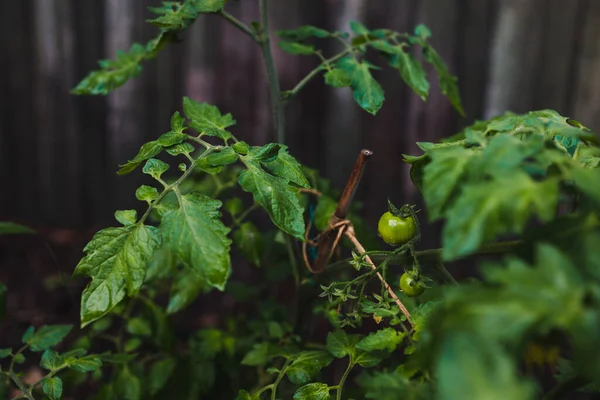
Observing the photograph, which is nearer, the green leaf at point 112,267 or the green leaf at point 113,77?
the green leaf at point 112,267

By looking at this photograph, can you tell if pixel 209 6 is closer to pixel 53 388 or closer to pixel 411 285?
pixel 411 285

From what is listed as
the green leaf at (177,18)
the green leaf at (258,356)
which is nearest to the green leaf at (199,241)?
the green leaf at (177,18)

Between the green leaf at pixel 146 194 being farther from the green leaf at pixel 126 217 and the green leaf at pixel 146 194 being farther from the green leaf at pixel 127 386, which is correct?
the green leaf at pixel 127 386

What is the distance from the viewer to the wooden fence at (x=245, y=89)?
6.97 ft

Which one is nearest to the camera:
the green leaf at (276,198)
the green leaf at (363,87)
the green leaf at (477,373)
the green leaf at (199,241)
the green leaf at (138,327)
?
the green leaf at (477,373)

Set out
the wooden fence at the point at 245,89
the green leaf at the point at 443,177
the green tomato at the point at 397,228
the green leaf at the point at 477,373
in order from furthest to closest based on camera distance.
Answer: the wooden fence at the point at 245,89 < the green tomato at the point at 397,228 < the green leaf at the point at 443,177 < the green leaf at the point at 477,373

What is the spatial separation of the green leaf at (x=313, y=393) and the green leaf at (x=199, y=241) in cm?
24

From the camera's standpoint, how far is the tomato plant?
0.46 m

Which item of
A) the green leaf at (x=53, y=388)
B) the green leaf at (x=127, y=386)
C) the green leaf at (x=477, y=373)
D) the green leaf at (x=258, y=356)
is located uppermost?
the green leaf at (x=477, y=373)

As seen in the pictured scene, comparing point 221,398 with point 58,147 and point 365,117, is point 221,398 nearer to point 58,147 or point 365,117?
point 365,117

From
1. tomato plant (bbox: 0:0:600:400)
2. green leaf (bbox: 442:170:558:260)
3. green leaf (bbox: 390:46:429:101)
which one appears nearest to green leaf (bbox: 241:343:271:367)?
tomato plant (bbox: 0:0:600:400)

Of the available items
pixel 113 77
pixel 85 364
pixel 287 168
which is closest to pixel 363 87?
pixel 287 168

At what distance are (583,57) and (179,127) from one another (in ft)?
5.63

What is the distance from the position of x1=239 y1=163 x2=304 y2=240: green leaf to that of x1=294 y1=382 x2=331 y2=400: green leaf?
8.7 inches
